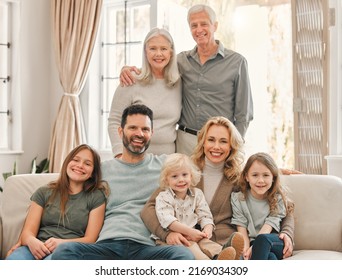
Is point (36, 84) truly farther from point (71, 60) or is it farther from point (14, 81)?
point (71, 60)

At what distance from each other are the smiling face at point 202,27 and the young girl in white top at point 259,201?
2.60 ft

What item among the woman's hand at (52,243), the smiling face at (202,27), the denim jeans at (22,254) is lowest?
the denim jeans at (22,254)

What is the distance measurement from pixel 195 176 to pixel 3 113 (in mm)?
3183

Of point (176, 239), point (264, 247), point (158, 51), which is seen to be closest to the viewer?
point (264, 247)

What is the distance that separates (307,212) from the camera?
274cm

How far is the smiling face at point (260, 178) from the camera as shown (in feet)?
8.37

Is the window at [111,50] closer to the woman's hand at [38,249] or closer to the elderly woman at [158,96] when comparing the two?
the elderly woman at [158,96]

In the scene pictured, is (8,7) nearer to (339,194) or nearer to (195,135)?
(195,135)

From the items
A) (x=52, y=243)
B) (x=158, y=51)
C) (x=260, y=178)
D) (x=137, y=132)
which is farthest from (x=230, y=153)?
(x=52, y=243)

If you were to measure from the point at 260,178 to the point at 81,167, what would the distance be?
0.85m

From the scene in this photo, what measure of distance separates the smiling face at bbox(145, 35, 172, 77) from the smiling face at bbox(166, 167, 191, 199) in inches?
27.5

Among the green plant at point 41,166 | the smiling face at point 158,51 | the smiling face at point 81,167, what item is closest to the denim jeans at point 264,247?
the smiling face at point 81,167

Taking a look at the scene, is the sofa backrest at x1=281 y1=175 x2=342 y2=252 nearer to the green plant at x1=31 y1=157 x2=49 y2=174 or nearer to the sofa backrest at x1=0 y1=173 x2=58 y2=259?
the sofa backrest at x1=0 y1=173 x2=58 y2=259
